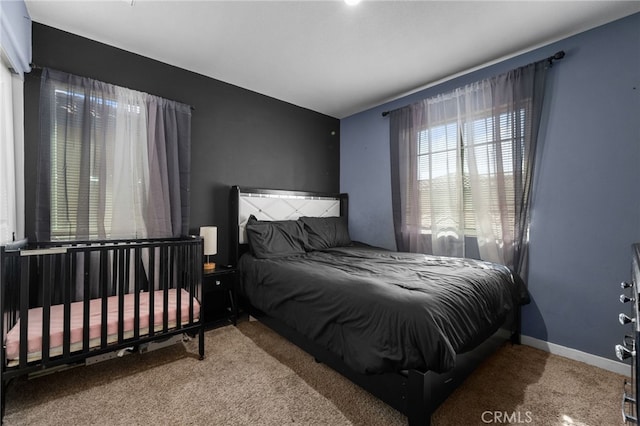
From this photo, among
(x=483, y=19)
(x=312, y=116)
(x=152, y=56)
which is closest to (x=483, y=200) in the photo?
(x=483, y=19)

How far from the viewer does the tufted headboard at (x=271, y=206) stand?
3064 millimetres

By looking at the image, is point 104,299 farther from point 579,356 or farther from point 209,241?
point 579,356

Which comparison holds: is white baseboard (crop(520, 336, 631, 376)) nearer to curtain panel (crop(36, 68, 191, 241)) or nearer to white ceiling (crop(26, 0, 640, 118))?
white ceiling (crop(26, 0, 640, 118))

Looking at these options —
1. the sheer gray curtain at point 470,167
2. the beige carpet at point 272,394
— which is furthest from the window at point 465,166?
the beige carpet at point 272,394

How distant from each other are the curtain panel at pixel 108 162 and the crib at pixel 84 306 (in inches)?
8.5

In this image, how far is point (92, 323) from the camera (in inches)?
69.5

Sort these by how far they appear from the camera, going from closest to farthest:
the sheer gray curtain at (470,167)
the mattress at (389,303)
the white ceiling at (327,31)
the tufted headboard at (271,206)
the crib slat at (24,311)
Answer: the mattress at (389,303) < the crib slat at (24,311) < the white ceiling at (327,31) < the sheer gray curtain at (470,167) < the tufted headboard at (271,206)

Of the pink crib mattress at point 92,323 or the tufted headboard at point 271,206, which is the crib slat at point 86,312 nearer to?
the pink crib mattress at point 92,323

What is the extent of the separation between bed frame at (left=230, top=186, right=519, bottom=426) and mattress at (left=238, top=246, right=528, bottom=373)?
11 cm

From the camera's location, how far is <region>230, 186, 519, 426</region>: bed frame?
4.47 ft

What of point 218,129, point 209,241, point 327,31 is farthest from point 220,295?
point 327,31

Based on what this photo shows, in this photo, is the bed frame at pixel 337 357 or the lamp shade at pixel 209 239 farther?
the lamp shade at pixel 209 239

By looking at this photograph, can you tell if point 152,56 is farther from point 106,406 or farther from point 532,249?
point 532,249

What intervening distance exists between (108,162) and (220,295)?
1621mm
